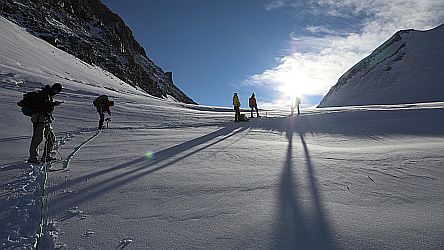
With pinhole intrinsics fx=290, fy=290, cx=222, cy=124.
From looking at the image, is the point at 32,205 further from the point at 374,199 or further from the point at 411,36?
the point at 411,36

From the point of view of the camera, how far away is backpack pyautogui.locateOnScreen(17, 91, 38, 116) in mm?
5750

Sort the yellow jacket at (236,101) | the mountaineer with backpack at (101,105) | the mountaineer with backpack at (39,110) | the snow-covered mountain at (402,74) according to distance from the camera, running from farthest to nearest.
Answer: the snow-covered mountain at (402,74) < the yellow jacket at (236,101) < the mountaineer with backpack at (101,105) < the mountaineer with backpack at (39,110)

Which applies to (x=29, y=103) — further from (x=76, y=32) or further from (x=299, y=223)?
(x=76, y=32)

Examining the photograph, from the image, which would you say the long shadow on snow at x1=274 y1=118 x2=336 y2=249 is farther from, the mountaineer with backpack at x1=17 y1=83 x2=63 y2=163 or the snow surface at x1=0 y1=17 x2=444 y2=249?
the mountaineer with backpack at x1=17 y1=83 x2=63 y2=163

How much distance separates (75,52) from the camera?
5475 centimetres

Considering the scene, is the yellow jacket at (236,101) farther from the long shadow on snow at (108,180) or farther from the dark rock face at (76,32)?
the dark rock face at (76,32)

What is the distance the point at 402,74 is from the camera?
72625mm

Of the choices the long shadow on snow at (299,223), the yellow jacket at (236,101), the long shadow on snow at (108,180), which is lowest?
the long shadow on snow at (299,223)

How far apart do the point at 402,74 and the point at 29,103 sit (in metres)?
83.8

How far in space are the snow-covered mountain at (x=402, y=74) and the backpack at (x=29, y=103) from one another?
68679 mm

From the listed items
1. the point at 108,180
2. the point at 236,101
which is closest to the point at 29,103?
the point at 108,180

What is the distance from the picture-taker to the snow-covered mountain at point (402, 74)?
6397 centimetres

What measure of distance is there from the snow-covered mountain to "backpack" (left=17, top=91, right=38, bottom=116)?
68.7 metres

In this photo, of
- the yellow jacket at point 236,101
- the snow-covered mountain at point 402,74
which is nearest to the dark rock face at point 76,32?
the yellow jacket at point 236,101
